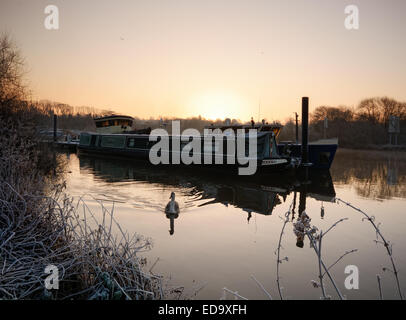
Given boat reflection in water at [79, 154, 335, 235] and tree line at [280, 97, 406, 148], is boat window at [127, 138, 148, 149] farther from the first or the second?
tree line at [280, 97, 406, 148]

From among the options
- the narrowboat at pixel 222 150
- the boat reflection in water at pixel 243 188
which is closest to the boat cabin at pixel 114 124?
the narrowboat at pixel 222 150

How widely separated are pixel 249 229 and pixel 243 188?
6788 millimetres

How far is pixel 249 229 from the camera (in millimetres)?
8516

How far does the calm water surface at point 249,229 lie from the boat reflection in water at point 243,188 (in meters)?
0.05

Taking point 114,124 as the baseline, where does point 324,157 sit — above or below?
below

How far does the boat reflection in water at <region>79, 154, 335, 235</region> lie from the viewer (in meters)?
11.8

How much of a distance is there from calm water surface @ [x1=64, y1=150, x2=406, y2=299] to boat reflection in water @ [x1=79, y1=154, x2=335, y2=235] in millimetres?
48

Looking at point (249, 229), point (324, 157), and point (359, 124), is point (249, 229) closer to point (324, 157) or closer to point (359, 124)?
point (324, 157)

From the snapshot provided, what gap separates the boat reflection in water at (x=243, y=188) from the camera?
11.8m

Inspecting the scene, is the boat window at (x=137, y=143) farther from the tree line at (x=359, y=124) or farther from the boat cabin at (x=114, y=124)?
the tree line at (x=359, y=124)

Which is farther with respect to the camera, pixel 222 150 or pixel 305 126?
pixel 305 126

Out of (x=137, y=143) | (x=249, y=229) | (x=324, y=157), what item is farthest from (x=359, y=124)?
(x=249, y=229)
